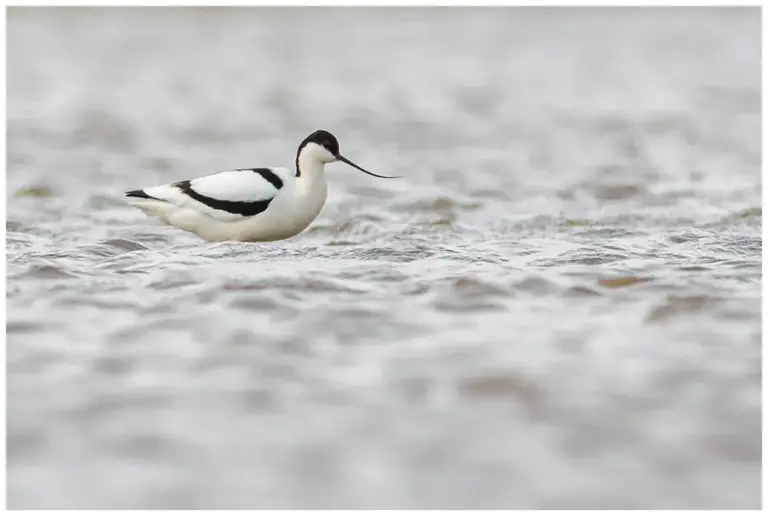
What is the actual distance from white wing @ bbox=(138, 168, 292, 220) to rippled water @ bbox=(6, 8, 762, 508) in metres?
0.23

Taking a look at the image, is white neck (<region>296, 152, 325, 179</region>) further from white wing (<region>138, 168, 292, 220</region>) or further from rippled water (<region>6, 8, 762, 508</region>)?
rippled water (<region>6, 8, 762, 508</region>)

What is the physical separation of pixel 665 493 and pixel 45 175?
7212mm

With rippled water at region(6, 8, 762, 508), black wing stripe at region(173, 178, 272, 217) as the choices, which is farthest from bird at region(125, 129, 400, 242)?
rippled water at region(6, 8, 762, 508)

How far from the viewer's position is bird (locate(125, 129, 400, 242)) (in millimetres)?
7391

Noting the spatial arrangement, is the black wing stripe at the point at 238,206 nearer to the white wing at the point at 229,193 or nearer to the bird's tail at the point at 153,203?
the white wing at the point at 229,193

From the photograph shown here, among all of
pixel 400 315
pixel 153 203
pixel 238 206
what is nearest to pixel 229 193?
pixel 238 206

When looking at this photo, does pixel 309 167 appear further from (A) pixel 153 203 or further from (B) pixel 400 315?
(B) pixel 400 315

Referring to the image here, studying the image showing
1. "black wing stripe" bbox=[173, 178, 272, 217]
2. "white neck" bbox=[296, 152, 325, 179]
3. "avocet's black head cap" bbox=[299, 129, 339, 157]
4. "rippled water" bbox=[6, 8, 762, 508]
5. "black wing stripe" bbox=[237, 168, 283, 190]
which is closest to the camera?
"rippled water" bbox=[6, 8, 762, 508]

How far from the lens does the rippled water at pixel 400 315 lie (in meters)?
3.91

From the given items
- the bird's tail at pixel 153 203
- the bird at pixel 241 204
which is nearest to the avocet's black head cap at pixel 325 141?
the bird at pixel 241 204

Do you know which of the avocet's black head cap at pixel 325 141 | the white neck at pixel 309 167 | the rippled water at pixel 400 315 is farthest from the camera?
the avocet's black head cap at pixel 325 141

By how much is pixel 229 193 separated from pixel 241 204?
0.10 metres

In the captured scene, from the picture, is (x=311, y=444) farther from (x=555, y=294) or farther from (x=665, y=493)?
(x=555, y=294)

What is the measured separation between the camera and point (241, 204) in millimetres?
7387
